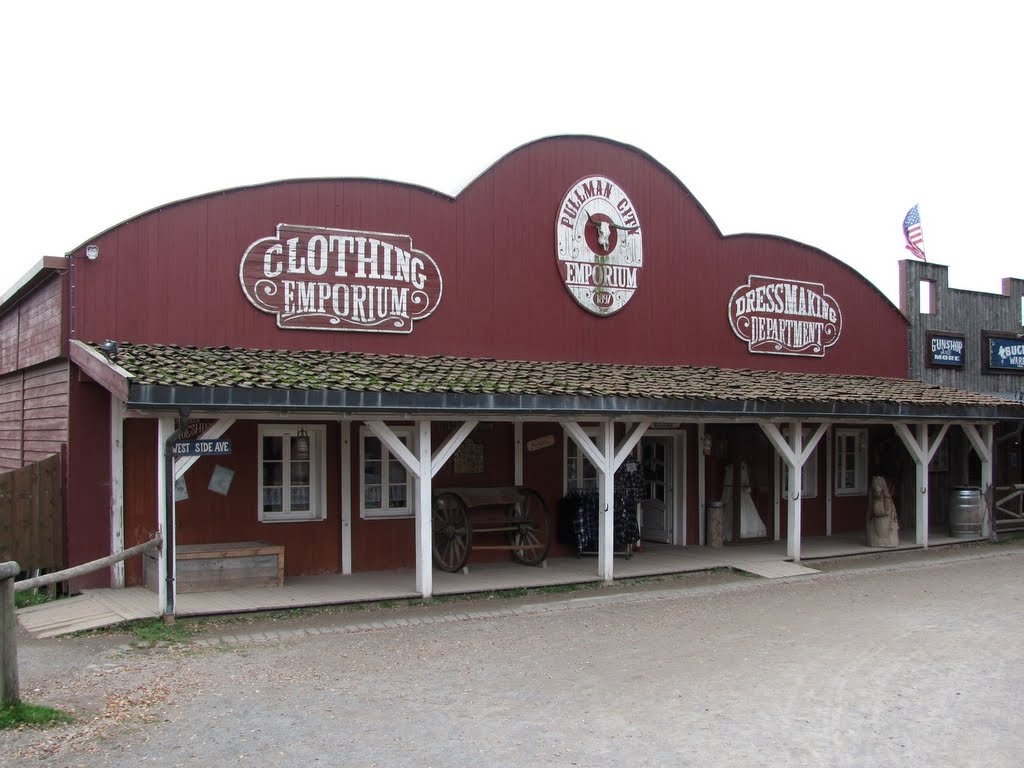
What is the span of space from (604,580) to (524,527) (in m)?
1.49

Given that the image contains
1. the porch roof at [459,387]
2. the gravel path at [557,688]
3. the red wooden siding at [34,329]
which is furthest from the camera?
the red wooden siding at [34,329]

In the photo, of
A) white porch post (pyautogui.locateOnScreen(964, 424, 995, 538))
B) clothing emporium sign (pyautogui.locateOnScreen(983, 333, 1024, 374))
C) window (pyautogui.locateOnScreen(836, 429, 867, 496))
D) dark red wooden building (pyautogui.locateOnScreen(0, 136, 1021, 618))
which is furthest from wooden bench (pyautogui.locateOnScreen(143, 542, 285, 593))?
clothing emporium sign (pyautogui.locateOnScreen(983, 333, 1024, 374))

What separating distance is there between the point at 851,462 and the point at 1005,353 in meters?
5.32

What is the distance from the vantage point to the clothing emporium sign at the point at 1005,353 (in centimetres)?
2059

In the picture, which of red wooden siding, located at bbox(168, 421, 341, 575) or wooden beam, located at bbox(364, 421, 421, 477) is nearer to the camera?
wooden beam, located at bbox(364, 421, 421, 477)

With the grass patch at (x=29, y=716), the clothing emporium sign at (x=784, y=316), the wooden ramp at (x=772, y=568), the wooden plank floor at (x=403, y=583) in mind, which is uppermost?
the clothing emporium sign at (x=784, y=316)

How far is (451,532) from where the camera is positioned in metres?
12.6

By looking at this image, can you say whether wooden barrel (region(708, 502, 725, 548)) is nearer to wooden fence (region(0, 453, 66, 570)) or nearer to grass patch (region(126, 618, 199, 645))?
grass patch (region(126, 618, 199, 645))

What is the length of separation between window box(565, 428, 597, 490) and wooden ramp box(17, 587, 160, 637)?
621cm

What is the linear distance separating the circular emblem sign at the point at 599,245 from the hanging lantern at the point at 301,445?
15.4ft

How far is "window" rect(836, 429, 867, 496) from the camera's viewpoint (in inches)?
712

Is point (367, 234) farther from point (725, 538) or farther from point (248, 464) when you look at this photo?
point (725, 538)

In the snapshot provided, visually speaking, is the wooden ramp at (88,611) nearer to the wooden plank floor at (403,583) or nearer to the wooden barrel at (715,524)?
the wooden plank floor at (403,583)

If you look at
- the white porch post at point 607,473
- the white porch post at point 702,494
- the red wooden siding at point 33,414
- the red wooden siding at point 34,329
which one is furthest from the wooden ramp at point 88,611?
the white porch post at point 702,494
